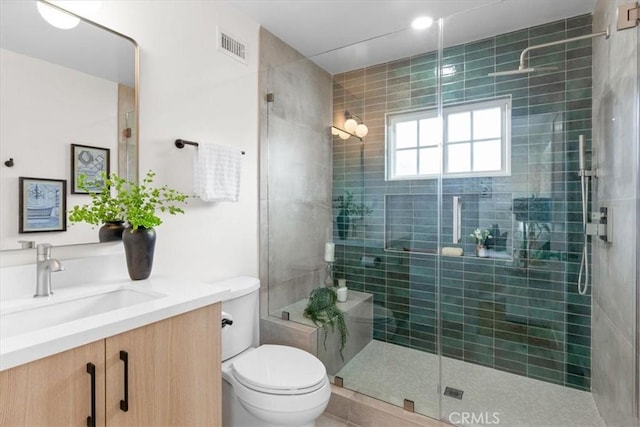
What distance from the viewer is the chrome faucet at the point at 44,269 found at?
3.64 ft

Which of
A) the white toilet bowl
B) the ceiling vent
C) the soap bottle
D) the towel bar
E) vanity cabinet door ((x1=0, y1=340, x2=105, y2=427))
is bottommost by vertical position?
the white toilet bowl

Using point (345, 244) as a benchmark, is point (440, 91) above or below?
above

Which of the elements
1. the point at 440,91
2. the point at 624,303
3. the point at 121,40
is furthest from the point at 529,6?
the point at 121,40

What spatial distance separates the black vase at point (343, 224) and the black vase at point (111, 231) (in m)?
1.45

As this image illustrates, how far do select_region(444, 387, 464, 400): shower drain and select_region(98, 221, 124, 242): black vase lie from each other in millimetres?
1947

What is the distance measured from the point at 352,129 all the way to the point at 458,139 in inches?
29.4

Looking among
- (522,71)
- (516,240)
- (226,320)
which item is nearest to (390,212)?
(516,240)

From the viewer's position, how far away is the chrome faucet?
1.11 m

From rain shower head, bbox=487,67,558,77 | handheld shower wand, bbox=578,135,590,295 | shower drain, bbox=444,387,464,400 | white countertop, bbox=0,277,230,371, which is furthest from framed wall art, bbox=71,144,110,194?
handheld shower wand, bbox=578,135,590,295

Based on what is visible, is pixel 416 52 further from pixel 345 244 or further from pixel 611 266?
pixel 611 266

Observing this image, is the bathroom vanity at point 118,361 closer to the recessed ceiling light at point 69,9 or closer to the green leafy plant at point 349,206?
the recessed ceiling light at point 69,9

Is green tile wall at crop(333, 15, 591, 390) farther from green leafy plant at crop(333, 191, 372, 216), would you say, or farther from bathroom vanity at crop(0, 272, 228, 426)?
bathroom vanity at crop(0, 272, 228, 426)

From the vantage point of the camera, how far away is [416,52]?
2072 millimetres

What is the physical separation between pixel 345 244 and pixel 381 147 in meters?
0.77
